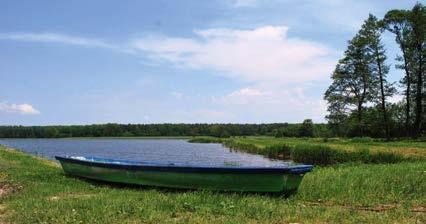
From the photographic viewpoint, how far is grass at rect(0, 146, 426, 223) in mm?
10180

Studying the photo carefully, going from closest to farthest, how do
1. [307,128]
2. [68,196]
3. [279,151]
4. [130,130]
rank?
[68,196], [279,151], [307,128], [130,130]

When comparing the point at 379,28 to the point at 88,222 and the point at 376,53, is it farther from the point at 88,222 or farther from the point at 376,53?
the point at 88,222

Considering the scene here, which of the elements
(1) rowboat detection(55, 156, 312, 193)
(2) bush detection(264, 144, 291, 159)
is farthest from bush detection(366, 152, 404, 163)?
(1) rowboat detection(55, 156, 312, 193)

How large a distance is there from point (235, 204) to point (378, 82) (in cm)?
4606

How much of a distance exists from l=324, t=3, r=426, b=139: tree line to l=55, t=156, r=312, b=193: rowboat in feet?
126

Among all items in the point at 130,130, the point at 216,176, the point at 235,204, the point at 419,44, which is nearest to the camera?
the point at 235,204

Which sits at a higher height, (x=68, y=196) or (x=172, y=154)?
(x=68, y=196)

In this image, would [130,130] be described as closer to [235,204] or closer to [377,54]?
[377,54]

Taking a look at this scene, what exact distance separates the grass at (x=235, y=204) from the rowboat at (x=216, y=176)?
31cm

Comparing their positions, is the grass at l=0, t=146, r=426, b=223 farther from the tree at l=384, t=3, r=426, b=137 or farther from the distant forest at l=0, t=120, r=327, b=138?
the distant forest at l=0, t=120, r=327, b=138

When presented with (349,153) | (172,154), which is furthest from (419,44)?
(172,154)

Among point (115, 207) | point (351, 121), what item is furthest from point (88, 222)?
point (351, 121)

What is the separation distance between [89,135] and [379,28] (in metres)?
137

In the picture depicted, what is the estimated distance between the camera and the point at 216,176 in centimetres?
1402
